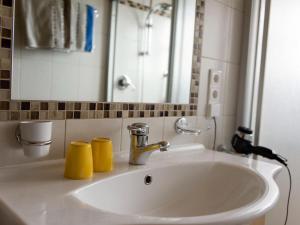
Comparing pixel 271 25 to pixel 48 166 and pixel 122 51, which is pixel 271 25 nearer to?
pixel 122 51

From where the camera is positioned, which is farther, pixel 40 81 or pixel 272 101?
pixel 272 101

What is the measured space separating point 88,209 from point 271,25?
4.26ft

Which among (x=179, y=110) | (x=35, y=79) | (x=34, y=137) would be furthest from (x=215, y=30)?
(x=34, y=137)

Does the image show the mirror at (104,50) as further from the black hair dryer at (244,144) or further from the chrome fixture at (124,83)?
the black hair dryer at (244,144)

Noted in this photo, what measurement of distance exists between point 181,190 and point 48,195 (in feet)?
1.66

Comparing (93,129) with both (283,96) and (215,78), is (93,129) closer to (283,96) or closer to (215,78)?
(215,78)

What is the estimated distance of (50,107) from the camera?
83 centimetres

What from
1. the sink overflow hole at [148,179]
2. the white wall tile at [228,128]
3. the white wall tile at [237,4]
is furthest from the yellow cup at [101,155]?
the white wall tile at [237,4]

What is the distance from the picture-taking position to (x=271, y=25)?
1.43 metres

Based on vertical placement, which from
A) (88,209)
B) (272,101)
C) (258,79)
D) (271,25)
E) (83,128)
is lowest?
(88,209)

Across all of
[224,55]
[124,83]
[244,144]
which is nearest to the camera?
[124,83]

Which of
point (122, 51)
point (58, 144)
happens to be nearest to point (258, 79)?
point (122, 51)

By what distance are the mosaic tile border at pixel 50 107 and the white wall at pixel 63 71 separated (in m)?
0.03

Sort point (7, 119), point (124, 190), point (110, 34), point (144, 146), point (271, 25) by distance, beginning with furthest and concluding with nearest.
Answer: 1. point (271, 25)
2. point (110, 34)
3. point (144, 146)
4. point (124, 190)
5. point (7, 119)
